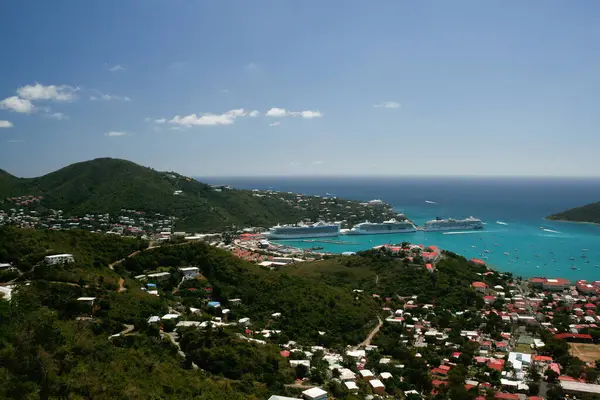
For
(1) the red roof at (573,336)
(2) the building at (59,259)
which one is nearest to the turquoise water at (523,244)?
(1) the red roof at (573,336)

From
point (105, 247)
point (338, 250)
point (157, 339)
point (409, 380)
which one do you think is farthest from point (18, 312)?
point (338, 250)

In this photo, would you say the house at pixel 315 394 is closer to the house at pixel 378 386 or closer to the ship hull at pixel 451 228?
the house at pixel 378 386

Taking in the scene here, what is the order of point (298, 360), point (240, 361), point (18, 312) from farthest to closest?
point (298, 360)
point (240, 361)
point (18, 312)

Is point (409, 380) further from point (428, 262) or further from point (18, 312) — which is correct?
point (428, 262)

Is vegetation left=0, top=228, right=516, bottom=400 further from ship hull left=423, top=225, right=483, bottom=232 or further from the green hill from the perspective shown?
the green hill

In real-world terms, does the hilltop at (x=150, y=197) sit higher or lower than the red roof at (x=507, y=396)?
higher

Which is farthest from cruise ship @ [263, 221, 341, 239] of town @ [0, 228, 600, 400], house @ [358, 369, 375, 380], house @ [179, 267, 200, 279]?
house @ [358, 369, 375, 380]
